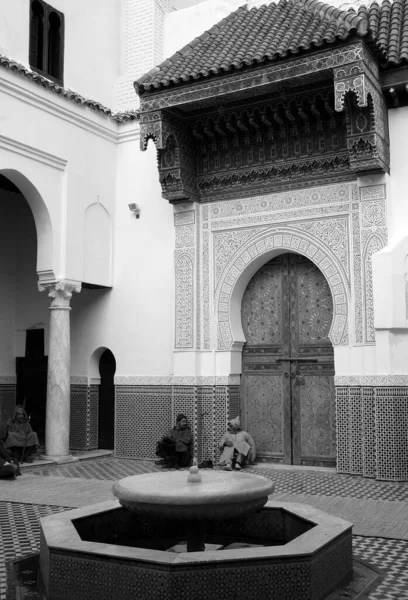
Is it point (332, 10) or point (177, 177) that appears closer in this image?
point (332, 10)

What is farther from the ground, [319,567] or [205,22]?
[205,22]

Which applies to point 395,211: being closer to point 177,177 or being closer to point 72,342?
point 177,177

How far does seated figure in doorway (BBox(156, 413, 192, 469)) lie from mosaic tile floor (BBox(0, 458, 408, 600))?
20 cm

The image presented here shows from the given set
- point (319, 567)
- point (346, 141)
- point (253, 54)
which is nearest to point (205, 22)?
point (253, 54)

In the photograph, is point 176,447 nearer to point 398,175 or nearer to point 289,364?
point 289,364

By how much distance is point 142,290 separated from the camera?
8.73m

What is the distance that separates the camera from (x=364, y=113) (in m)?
6.97

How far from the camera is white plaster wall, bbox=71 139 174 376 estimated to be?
8539 mm

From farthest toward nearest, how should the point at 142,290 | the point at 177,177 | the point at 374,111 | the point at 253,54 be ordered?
the point at 142,290 < the point at 177,177 < the point at 253,54 < the point at 374,111

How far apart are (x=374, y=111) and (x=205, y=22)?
340 centimetres

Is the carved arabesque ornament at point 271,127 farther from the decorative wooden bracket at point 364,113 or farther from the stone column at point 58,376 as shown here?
the stone column at point 58,376

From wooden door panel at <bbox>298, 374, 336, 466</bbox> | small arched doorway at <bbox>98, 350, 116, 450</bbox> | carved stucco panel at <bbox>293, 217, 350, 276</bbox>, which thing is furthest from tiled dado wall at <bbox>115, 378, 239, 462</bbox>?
carved stucco panel at <bbox>293, 217, 350, 276</bbox>

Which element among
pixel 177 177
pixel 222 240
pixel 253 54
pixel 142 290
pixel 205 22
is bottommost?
pixel 142 290

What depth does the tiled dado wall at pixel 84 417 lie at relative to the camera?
9.09 meters
